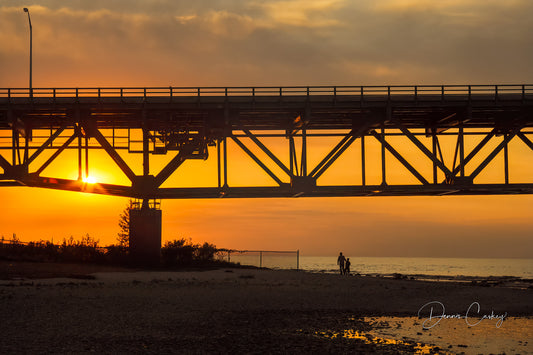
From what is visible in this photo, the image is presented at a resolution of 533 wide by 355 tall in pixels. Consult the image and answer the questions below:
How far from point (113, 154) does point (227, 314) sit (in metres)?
24.8

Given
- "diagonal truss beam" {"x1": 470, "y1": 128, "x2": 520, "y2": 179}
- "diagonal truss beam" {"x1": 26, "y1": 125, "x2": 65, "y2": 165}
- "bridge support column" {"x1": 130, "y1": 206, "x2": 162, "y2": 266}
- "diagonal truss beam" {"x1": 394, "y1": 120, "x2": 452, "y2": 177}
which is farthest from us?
"bridge support column" {"x1": 130, "y1": 206, "x2": 162, "y2": 266}

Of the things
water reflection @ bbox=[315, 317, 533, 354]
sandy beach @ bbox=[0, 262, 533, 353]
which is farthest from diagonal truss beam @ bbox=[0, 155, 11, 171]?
water reflection @ bbox=[315, 317, 533, 354]

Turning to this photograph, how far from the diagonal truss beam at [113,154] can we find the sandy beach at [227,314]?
8.98 m

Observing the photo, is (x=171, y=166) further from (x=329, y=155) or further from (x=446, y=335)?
(x=446, y=335)

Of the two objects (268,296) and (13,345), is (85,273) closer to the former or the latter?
(268,296)

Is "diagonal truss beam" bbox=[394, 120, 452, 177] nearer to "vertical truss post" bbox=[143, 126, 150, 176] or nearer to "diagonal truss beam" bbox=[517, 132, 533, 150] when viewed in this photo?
"diagonal truss beam" bbox=[517, 132, 533, 150]

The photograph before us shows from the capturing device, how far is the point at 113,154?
46875 mm

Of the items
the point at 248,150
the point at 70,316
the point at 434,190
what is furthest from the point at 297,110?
the point at 70,316

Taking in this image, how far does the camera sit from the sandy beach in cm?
1820

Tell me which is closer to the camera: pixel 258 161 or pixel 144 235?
pixel 258 161

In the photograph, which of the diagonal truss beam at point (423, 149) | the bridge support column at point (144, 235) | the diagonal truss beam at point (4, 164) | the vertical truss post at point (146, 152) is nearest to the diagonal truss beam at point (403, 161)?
the diagonal truss beam at point (423, 149)

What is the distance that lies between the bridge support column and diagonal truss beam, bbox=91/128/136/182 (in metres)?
2.82

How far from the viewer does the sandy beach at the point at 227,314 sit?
717 inches

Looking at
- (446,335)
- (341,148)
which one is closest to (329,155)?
(341,148)
